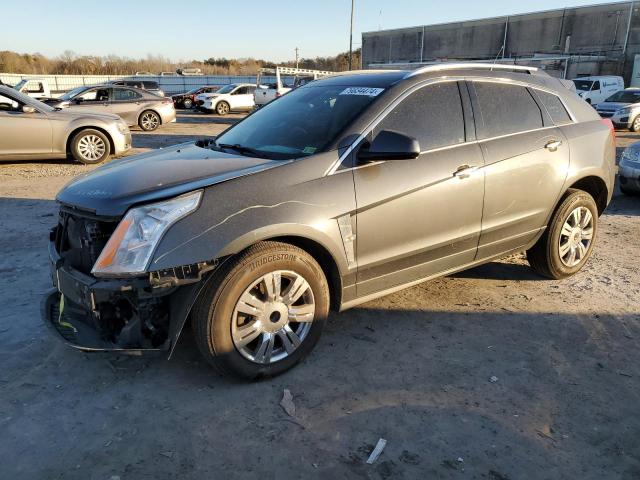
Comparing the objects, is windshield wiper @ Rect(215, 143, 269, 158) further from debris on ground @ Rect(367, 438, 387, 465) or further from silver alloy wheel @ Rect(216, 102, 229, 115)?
silver alloy wheel @ Rect(216, 102, 229, 115)

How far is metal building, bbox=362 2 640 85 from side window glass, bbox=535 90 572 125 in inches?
1074

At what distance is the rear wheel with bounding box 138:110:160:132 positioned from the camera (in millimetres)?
16625

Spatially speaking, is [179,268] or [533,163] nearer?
[179,268]

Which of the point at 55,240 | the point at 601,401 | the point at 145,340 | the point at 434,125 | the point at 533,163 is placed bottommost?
the point at 601,401

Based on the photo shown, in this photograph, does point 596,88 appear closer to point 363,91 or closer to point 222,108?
point 222,108

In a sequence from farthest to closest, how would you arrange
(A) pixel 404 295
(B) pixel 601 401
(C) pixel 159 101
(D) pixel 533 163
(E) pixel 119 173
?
1. (C) pixel 159 101
2. (A) pixel 404 295
3. (D) pixel 533 163
4. (E) pixel 119 173
5. (B) pixel 601 401

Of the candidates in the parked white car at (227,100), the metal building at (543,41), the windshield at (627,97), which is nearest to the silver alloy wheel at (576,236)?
the windshield at (627,97)

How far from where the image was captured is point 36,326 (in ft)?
11.7

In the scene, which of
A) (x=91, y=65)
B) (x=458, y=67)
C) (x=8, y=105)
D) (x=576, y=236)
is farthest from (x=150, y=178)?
(x=91, y=65)

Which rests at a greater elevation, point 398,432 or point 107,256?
point 107,256

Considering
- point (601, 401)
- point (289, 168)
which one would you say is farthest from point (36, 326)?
point (601, 401)

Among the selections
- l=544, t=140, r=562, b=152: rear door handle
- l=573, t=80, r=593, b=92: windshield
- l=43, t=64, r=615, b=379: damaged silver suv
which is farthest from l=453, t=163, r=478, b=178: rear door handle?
l=573, t=80, r=593, b=92: windshield

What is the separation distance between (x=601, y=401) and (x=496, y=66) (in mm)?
2626

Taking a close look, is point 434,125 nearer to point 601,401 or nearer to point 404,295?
point 404,295
